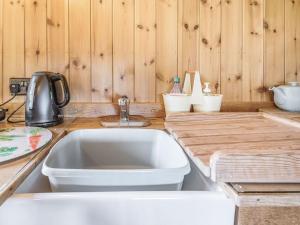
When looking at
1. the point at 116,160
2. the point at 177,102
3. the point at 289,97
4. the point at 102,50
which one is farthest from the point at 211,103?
the point at 102,50

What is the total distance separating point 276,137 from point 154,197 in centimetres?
49

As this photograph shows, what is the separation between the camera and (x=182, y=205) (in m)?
0.51

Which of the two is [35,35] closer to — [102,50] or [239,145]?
[102,50]

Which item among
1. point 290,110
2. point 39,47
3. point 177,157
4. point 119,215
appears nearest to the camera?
point 119,215

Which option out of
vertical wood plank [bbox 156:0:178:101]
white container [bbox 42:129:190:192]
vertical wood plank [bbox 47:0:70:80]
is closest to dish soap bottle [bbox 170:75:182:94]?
vertical wood plank [bbox 156:0:178:101]

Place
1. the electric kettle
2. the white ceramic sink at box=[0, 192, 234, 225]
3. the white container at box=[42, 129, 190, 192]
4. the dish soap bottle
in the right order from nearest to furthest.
Result: the white ceramic sink at box=[0, 192, 234, 225], the white container at box=[42, 129, 190, 192], the electric kettle, the dish soap bottle

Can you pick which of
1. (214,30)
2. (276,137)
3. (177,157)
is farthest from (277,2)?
(177,157)

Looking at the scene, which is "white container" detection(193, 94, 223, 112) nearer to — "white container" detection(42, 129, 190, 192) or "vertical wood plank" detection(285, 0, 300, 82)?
"white container" detection(42, 129, 190, 192)

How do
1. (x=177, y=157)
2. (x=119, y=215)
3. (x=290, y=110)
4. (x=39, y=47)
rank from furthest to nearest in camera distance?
(x=39, y=47) → (x=290, y=110) → (x=177, y=157) → (x=119, y=215)

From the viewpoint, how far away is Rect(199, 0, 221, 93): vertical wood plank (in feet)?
4.49

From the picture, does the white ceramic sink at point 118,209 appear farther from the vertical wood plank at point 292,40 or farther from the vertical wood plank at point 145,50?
the vertical wood plank at point 292,40

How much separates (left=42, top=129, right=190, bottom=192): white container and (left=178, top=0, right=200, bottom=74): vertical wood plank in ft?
1.64

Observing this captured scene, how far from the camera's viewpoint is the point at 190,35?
1.37 metres

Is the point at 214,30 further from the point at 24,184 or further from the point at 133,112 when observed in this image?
the point at 24,184
